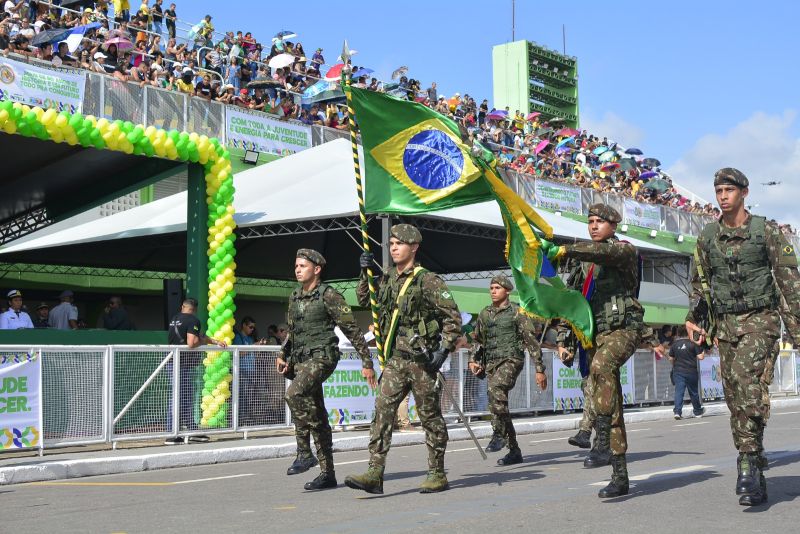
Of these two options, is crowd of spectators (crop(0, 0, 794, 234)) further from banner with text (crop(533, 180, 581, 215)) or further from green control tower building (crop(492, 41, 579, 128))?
green control tower building (crop(492, 41, 579, 128))

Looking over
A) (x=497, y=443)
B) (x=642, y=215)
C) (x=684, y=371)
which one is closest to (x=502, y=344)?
(x=497, y=443)

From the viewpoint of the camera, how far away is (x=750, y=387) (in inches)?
265

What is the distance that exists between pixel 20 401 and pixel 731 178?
28.4 ft

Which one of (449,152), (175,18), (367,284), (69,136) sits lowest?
(367,284)

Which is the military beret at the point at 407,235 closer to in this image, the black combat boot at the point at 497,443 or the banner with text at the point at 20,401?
the black combat boot at the point at 497,443

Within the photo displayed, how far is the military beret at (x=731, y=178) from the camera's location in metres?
6.92

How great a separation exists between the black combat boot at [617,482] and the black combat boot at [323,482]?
2.36m

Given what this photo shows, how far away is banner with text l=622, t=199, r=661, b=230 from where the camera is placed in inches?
1490

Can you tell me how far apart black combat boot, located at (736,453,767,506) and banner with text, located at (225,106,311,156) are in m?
19.0

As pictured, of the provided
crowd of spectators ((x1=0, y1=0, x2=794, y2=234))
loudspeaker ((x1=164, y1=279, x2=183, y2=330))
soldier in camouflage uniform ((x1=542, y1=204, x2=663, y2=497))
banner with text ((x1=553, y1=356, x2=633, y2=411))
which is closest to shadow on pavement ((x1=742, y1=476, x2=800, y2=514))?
soldier in camouflage uniform ((x1=542, y1=204, x2=663, y2=497))

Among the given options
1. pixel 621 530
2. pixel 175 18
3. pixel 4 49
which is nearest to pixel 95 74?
pixel 4 49

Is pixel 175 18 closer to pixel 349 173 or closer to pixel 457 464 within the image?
pixel 349 173

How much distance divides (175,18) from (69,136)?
12034mm

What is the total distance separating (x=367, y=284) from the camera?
8281 mm
